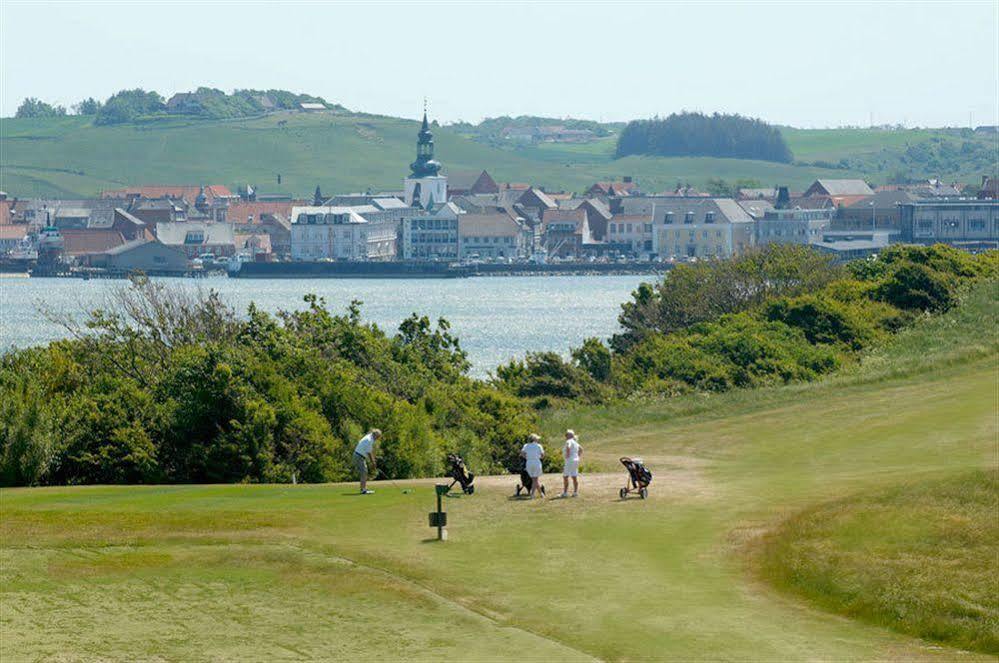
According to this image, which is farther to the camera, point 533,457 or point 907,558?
point 533,457

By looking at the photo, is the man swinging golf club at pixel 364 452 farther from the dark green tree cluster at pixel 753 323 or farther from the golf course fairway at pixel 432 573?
the dark green tree cluster at pixel 753 323

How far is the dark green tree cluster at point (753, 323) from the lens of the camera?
235ft

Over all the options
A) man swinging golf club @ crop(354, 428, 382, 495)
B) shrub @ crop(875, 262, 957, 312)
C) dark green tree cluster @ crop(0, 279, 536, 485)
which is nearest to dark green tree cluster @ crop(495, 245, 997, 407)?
shrub @ crop(875, 262, 957, 312)

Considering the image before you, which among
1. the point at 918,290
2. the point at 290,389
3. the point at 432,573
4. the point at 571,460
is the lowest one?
the point at 432,573

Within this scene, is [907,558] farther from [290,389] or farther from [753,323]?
[753,323]

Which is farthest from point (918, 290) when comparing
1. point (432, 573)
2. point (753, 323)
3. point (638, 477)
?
point (432, 573)

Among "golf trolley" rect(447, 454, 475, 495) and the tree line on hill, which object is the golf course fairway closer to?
"golf trolley" rect(447, 454, 475, 495)

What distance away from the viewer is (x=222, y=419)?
4222 centimetres

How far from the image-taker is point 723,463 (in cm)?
4422

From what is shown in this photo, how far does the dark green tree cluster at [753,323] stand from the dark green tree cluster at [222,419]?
21974 millimetres

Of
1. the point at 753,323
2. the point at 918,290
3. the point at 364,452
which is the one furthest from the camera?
the point at 918,290

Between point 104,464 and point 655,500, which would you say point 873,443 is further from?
point 104,464

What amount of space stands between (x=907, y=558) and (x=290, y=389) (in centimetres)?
1826

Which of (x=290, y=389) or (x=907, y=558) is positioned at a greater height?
(x=290, y=389)
